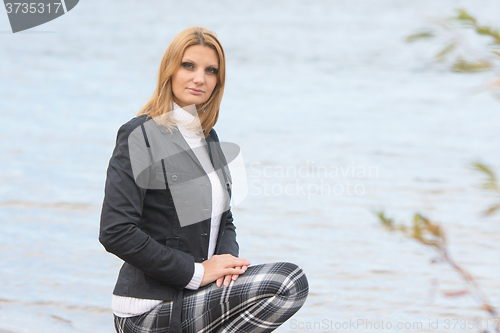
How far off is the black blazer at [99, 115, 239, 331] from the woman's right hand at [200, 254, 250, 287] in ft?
0.21

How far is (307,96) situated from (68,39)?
34.9ft

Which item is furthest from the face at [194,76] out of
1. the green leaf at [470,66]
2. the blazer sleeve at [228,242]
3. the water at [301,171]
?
the green leaf at [470,66]

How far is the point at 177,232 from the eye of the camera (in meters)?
2.08

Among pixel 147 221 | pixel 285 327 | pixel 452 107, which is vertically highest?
pixel 147 221

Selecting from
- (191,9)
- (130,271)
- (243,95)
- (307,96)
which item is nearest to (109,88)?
(243,95)

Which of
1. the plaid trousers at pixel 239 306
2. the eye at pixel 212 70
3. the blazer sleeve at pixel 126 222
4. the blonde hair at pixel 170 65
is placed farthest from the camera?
the eye at pixel 212 70

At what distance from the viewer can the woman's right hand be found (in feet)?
6.92

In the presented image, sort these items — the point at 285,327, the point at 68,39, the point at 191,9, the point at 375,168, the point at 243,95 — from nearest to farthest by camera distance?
the point at 285,327, the point at 375,168, the point at 243,95, the point at 68,39, the point at 191,9

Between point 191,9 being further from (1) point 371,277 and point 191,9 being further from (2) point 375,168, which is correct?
(1) point 371,277

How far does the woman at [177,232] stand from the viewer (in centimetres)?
196

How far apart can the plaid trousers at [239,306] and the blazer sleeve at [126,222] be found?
0.18 meters

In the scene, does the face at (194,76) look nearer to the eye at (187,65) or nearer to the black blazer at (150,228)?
the eye at (187,65)

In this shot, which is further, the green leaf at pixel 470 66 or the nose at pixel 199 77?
the nose at pixel 199 77

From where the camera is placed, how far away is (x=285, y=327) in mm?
3309
